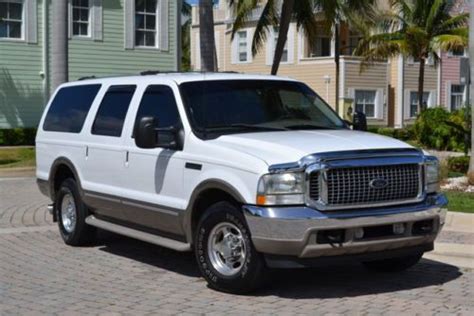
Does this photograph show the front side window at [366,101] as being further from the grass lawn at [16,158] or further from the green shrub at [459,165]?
the green shrub at [459,165]

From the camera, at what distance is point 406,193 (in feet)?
23.7

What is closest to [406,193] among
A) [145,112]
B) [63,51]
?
[145,112]

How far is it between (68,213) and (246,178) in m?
3.88

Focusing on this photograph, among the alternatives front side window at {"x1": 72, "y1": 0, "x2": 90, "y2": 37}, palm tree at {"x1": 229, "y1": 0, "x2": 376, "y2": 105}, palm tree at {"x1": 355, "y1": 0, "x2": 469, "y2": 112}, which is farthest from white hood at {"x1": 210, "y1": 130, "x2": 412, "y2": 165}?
palm tree at {"x1": 355, "y1": 0, "x2": 469, "y2": 112}

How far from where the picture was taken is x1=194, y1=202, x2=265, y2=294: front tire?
698cm

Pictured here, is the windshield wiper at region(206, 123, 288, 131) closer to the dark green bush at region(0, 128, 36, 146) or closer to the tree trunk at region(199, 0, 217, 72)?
the tree trunk at region(199, 0, 217, 72)

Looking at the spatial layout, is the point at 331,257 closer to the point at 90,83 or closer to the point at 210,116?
the point at 210,116

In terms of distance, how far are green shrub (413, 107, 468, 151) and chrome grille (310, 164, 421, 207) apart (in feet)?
61.8

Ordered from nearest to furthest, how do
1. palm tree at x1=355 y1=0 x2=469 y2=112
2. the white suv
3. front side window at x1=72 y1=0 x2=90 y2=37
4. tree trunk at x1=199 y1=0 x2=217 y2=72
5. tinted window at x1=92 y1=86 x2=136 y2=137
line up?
the white suv, tinted window at x1=92 y1=86 x2=136 y2=137, tree trunk at x1=199 y1=0 x2=217 y2=72, front side window at x1=72 y1=0 x2=90 y2=37, palm tree at x1=355 y1=0 x2=469 y2=112

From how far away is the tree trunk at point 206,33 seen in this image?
17078 millimetres

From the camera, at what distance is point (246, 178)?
22.5 feet

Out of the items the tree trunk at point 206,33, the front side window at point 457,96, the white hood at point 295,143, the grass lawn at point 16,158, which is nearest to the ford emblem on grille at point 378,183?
the white hood at point 295,143

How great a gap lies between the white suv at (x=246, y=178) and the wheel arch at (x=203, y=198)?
1 centimetres

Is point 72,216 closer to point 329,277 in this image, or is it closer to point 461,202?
point 329,277
